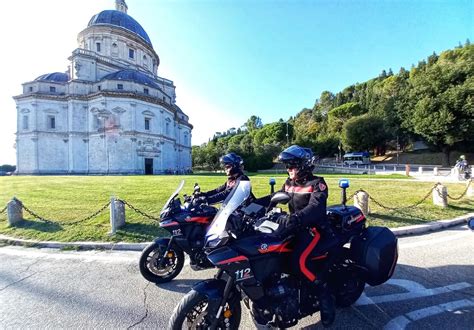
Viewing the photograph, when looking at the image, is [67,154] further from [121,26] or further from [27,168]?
[121,26]

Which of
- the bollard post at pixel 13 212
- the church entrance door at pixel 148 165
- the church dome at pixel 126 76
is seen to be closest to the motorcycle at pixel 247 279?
the bollard post at pixel 13 212

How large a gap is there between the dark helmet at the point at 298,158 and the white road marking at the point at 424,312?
2.04m

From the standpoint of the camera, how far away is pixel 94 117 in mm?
40406

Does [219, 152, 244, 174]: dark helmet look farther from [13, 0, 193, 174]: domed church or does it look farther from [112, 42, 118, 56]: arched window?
[112, 42, 118, 56]: arched window

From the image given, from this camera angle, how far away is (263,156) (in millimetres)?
48750

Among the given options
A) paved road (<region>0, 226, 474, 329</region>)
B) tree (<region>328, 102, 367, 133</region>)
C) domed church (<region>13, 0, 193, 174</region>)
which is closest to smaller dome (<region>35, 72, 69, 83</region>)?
domed church (<region>13, 0, 193, 174</region>)

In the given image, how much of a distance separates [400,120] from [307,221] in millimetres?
57768

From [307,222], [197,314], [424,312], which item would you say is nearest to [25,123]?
[197,314]

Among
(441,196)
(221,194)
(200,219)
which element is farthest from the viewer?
(441,196)

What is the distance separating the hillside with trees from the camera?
116 ft

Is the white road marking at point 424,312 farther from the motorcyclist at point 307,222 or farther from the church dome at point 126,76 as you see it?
the church dome at point 126,76

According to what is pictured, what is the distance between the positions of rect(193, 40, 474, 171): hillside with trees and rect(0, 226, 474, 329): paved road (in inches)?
1651

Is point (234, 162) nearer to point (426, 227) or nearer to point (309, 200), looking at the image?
point (309, 200)

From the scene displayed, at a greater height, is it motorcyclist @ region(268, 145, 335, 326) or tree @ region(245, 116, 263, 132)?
tree @ region(245, 116, 263, 132)
